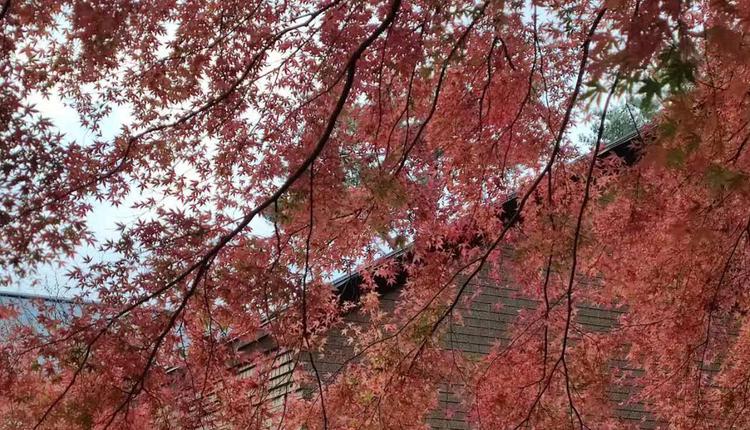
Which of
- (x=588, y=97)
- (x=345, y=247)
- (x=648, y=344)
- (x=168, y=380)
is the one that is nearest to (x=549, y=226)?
(x=345, y=247)

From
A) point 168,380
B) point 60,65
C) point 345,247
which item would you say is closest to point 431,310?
point 345,247

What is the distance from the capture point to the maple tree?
5.11 metres

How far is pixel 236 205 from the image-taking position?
6.06m

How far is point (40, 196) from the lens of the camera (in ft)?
17.7

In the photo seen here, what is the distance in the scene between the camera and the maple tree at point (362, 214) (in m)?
5.11

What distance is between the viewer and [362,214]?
5.82 metres

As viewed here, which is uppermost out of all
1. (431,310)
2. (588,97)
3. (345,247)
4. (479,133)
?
(479,133)

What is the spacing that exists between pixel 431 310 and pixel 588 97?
11.8ft

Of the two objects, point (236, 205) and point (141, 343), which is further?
point (236, 205)

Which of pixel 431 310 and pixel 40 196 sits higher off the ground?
pixel 40 196

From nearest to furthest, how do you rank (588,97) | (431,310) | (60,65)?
(588,97), (431,310), (60,65)

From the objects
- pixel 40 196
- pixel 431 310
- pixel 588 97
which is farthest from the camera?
pixel 431 310

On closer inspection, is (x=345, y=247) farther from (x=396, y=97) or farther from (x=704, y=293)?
(x=704, y=293)

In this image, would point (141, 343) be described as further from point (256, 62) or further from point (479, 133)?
point (479, 133)
